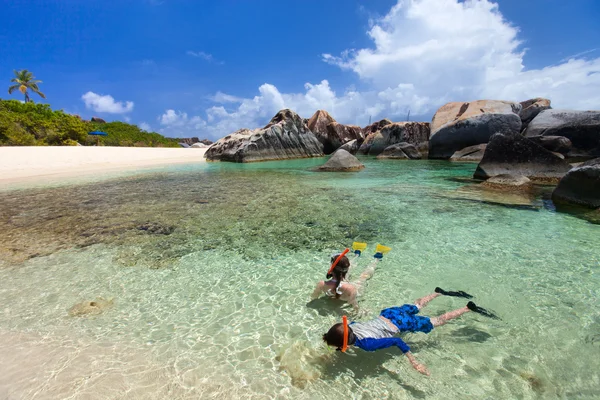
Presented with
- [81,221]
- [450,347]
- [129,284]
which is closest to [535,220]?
[450,347]

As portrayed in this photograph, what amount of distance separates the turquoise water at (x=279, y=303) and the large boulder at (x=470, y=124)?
1732 cm

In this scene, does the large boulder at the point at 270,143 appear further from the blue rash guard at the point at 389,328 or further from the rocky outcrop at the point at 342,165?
the blue rash guard at the point at 389,328

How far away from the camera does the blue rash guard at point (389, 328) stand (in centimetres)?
261

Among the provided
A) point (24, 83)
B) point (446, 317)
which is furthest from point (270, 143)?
point (24, 83)

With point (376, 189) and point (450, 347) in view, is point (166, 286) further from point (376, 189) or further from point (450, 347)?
point (376, 189)

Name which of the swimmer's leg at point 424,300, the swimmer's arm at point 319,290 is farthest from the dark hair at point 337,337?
the swimmer's leg at point 424,300

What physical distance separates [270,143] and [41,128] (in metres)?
24.4

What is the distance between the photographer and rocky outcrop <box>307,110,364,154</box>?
3884 centimetres

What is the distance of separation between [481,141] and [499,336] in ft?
77.1

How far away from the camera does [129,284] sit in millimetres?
4094

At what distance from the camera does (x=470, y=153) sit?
22.6m

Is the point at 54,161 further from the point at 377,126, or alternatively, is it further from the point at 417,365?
the point at 377,126

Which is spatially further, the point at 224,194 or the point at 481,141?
the point at 481,141

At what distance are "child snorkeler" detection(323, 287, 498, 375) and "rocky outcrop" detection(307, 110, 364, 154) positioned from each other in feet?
120
